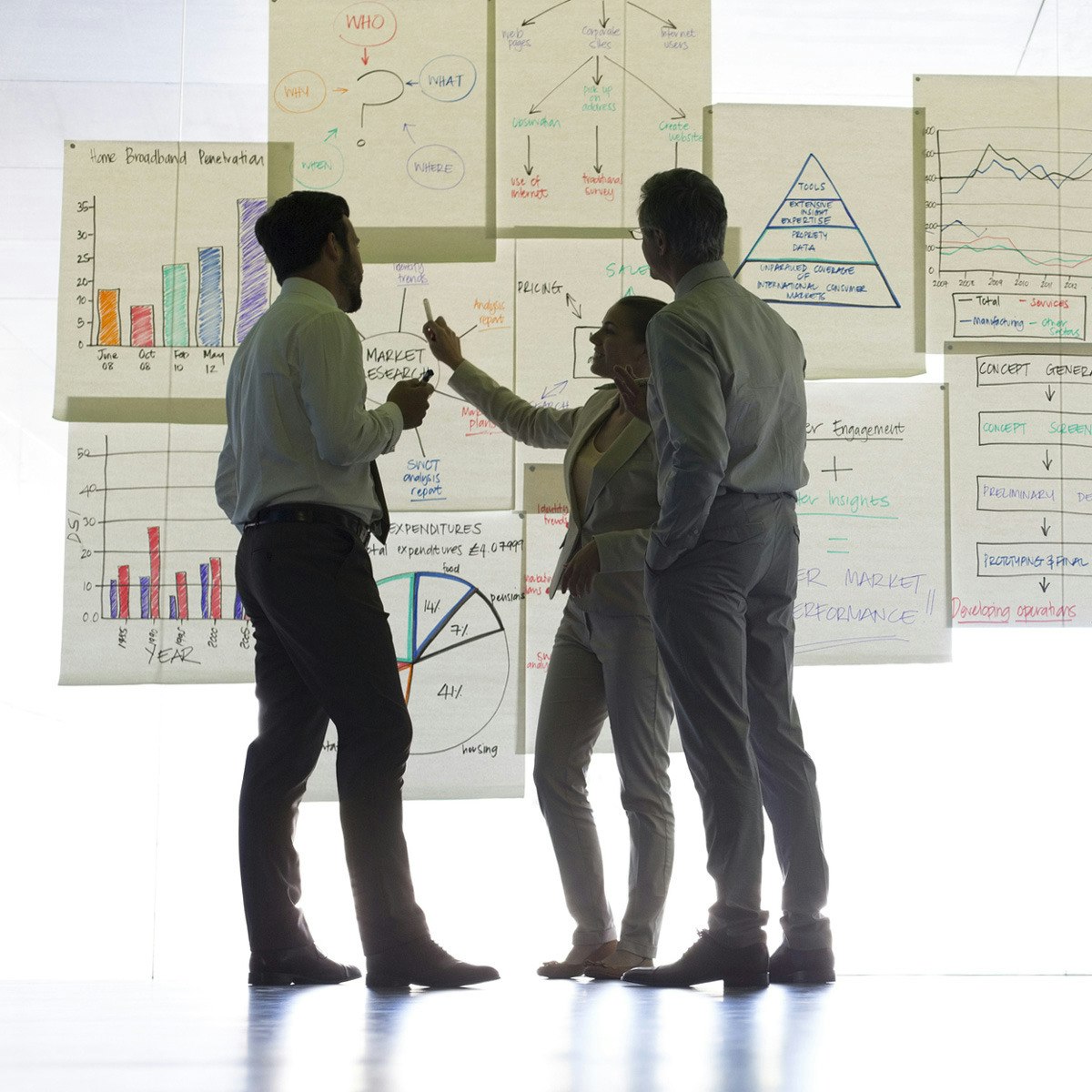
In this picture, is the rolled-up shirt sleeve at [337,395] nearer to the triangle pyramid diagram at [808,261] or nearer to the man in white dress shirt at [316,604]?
the man in white dress shirt at [316,604]

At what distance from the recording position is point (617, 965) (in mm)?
2562

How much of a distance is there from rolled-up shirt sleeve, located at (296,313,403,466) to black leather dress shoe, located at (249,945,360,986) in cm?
91

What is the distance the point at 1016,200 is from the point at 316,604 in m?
2.10

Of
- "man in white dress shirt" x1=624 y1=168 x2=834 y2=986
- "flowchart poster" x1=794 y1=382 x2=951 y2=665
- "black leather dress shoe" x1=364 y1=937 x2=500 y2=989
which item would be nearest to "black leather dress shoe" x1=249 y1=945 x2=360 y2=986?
"black leather dress shoe" x1=364 y1=937 x2=500 y2=989

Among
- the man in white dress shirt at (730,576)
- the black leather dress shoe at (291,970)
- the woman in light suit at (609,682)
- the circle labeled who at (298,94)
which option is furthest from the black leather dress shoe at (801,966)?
the circle labeled who at (298,94)

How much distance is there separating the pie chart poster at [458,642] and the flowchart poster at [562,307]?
0.17 m

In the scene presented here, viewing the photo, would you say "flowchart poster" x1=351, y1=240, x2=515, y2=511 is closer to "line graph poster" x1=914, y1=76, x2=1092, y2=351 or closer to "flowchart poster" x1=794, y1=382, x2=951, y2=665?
"flowchart poster" x1=794, y1=382, x2=951, y2=665

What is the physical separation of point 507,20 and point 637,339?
3.60 feet

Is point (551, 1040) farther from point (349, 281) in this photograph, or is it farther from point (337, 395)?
point (349, 281)

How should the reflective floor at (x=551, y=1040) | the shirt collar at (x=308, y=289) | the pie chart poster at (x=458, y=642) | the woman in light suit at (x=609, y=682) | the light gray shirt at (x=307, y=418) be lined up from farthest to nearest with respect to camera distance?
the pie chart poster at (x=458, y=642), the woman in light suit at (x=609, y=682), the shirt collar at (x=308, y=289), the light gray shirt at (x=307, y=418), the reflective floor at (x=551, y=1040)

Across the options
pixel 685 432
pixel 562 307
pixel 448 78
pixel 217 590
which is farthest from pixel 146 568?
pixel 685 432

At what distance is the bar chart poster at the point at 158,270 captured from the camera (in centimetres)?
322

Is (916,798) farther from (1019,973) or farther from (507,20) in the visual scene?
(507,20)

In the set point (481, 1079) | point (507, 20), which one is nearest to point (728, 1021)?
point (481, 1079)
